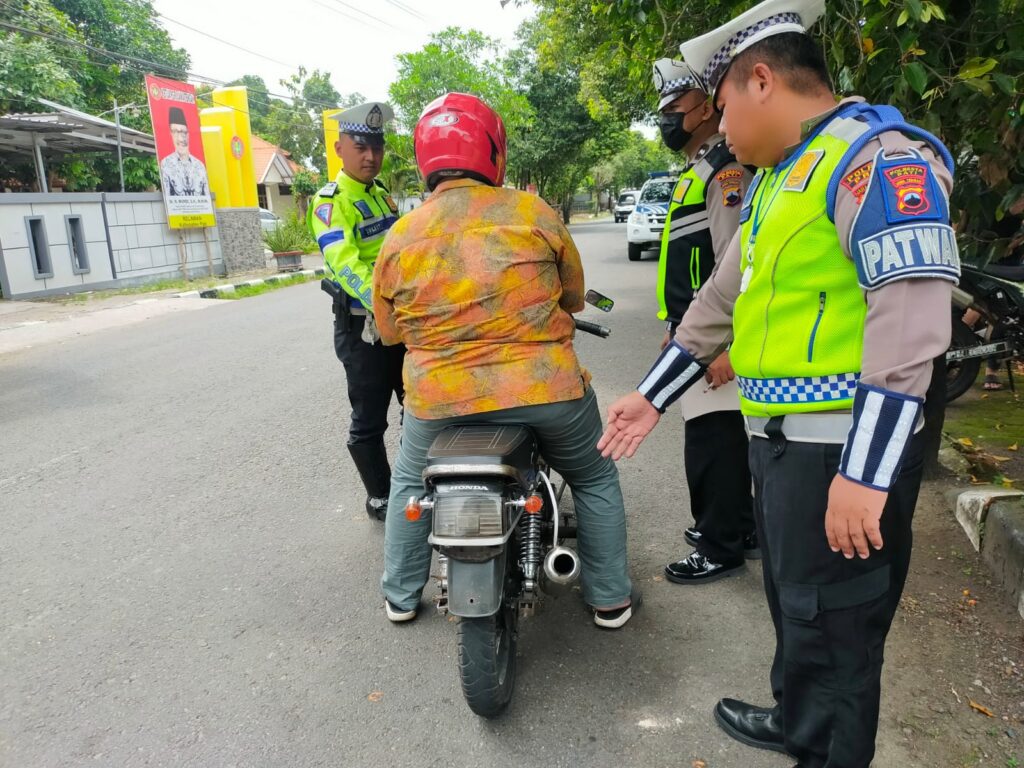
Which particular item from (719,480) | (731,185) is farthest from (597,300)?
(719,480)

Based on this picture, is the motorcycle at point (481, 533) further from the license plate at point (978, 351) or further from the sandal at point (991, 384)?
the sandal at point (991, 384)

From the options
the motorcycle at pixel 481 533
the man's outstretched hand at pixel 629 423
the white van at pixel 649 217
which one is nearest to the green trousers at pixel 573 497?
the motorcycle at pixel 481 533

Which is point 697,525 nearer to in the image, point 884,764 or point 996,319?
point 884,764

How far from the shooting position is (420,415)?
7.82 feet

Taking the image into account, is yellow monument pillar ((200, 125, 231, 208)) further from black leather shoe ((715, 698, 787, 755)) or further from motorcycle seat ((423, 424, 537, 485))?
black leather shoe ((715, 698, 787, 755))

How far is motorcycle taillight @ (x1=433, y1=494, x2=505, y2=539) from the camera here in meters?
2.09

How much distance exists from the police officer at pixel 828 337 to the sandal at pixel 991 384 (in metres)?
A: 4.52

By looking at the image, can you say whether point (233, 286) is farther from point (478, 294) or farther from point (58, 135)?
point (478, 294)

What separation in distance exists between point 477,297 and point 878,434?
122cm

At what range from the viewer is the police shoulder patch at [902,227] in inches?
52.2

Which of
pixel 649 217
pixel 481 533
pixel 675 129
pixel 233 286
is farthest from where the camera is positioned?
pixel 649 217

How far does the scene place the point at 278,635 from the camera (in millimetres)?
2809

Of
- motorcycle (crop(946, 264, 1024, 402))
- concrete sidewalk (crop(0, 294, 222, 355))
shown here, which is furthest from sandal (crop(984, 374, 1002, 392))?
concrete sidewalk (crop(0, 294, 222, 355))

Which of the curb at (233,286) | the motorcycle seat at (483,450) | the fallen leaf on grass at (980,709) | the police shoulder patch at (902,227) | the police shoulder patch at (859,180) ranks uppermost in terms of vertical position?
the police shoulder patch at (859,180)
